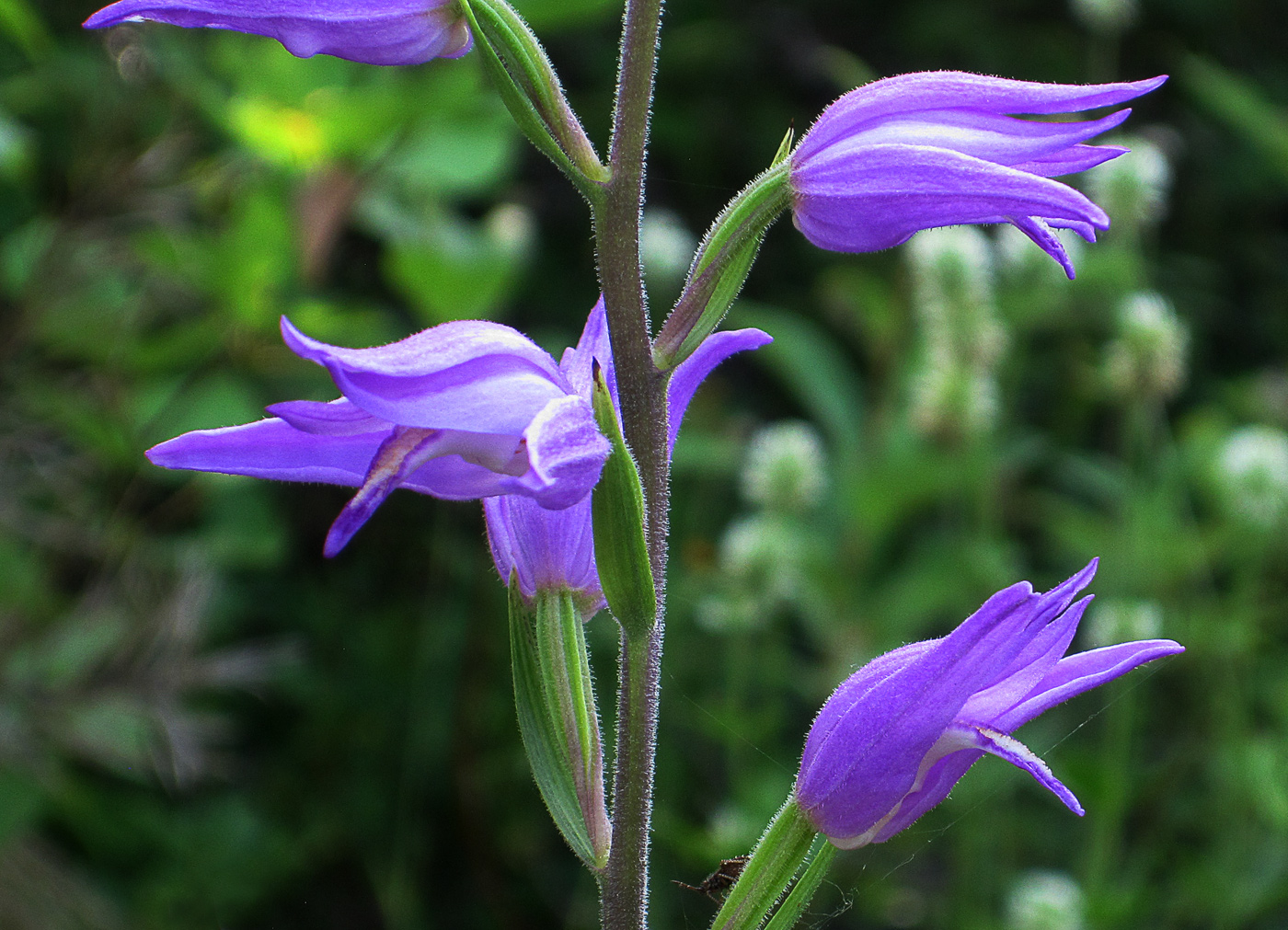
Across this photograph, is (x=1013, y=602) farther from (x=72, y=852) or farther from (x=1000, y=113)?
(x=72, y=852)

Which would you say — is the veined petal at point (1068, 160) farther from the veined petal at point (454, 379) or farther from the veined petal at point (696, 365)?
the veined petal at point (454, 379)

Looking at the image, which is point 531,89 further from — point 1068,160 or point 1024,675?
point 1024,675

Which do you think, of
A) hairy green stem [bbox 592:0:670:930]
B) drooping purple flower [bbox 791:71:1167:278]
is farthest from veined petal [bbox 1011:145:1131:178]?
hairy green stem [bbox 592:0:670:930]

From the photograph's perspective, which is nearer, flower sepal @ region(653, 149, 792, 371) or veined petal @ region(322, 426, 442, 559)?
veined petal @ region(322, 426, 442, 559)

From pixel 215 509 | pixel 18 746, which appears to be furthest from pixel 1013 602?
pixel 215 509

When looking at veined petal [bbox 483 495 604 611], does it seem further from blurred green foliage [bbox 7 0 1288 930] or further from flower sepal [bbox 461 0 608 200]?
blurred green foliage [bbox 7 0 1288 930]

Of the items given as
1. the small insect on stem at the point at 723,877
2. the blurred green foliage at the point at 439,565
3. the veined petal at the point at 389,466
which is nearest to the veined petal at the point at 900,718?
the small insect on stem at the point at 723,877

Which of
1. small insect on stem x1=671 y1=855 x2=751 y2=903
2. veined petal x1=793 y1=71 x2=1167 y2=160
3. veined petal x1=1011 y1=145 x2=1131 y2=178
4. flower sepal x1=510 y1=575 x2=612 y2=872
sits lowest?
small insect on stem x1=671 y1=855 x2=751 y2=903
